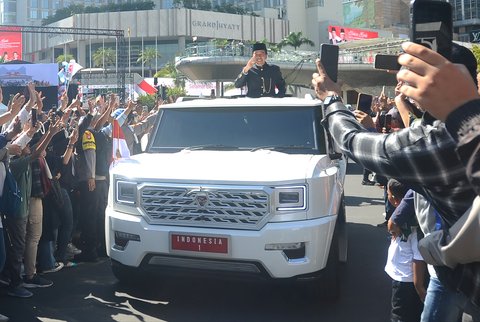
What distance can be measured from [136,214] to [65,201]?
2117mm

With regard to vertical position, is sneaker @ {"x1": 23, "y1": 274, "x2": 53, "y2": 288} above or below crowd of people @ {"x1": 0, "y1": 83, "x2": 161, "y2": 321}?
below

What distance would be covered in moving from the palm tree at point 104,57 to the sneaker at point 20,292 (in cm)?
9980

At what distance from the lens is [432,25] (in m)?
1.76

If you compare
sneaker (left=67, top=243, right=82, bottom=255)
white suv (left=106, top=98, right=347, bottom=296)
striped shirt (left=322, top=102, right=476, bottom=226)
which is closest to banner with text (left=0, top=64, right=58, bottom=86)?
sneaker (left=67, top=243, right=82, bottom=255)

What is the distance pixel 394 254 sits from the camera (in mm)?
4285

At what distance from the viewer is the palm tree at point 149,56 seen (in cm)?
10100

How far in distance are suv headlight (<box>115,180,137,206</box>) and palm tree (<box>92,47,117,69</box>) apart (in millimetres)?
100201

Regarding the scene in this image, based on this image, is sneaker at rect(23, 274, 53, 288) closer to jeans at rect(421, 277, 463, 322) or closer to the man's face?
the man's face

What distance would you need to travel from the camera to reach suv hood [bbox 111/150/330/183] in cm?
493

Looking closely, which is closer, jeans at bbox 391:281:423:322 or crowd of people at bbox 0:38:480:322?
crowd of people at bbox 0:38:480:322

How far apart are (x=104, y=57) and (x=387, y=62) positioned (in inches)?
4096

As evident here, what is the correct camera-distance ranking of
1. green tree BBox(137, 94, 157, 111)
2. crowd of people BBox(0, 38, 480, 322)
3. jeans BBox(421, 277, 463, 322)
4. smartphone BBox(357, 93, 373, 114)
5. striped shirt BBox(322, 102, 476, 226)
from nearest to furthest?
crowd of people BBox(0, 38, 480, 322), striped shirt BBox(322, 102, 476, 226), smartphone BBox(357, 93, 373, 114), jeans BBox(421, 277, 463, 322), green tree BBox(137, 94, 157, 111)

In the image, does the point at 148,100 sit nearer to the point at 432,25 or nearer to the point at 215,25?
the point at 215,25

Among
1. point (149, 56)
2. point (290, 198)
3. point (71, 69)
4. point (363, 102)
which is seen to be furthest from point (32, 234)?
point (149, 56)
